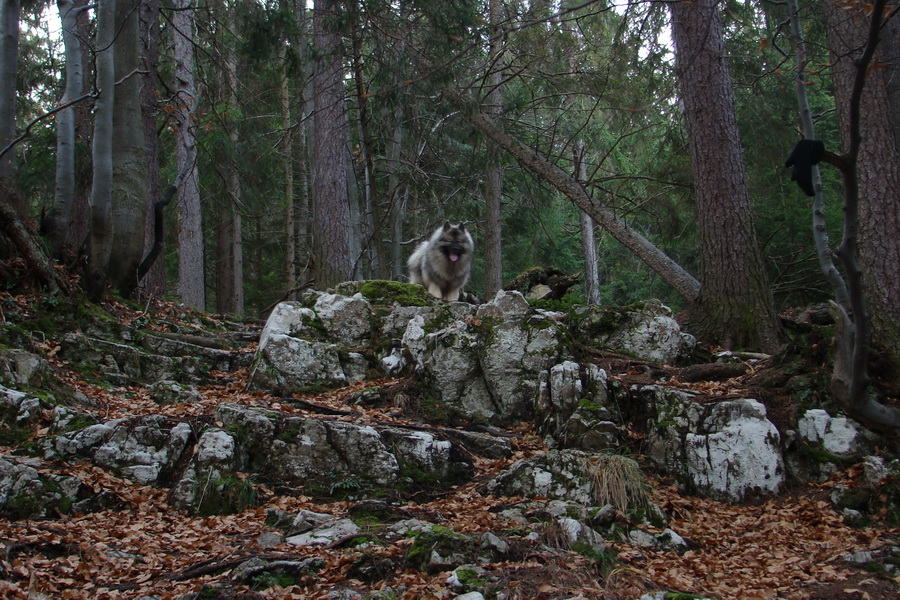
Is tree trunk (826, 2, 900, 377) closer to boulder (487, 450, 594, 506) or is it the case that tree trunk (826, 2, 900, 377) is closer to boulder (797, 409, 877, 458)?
boulder (797, 409, 877, 458)

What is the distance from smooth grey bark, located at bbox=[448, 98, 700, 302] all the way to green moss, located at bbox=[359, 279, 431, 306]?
3.08 m

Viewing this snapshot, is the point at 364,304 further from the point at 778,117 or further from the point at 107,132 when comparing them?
the point at 778,117

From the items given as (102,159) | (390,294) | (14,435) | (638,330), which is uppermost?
(102,159)

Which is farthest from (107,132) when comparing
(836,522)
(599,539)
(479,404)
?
(836,522)

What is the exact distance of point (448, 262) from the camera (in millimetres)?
10766

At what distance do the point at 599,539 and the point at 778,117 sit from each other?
10.6 metres

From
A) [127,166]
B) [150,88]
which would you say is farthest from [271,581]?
[150,88]

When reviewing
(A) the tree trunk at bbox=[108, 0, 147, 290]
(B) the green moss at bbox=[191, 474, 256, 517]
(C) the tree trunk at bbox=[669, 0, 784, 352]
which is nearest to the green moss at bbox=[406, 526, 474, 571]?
(B) the green moss at bbox=[191, 474, 256, 517]

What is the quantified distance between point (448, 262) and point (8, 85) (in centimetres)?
655

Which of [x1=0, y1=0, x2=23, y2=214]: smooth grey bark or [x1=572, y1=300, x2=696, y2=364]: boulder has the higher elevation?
[x1=0, y1=0, x2=23, y2=214]: smooth grey bark

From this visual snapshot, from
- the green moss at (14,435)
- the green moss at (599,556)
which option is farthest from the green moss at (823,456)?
the green moss at (14,435)

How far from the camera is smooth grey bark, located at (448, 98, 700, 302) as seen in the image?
9.85 meters

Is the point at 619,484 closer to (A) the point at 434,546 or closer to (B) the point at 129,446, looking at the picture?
(A) the point at 434,546

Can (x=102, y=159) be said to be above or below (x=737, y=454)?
above
